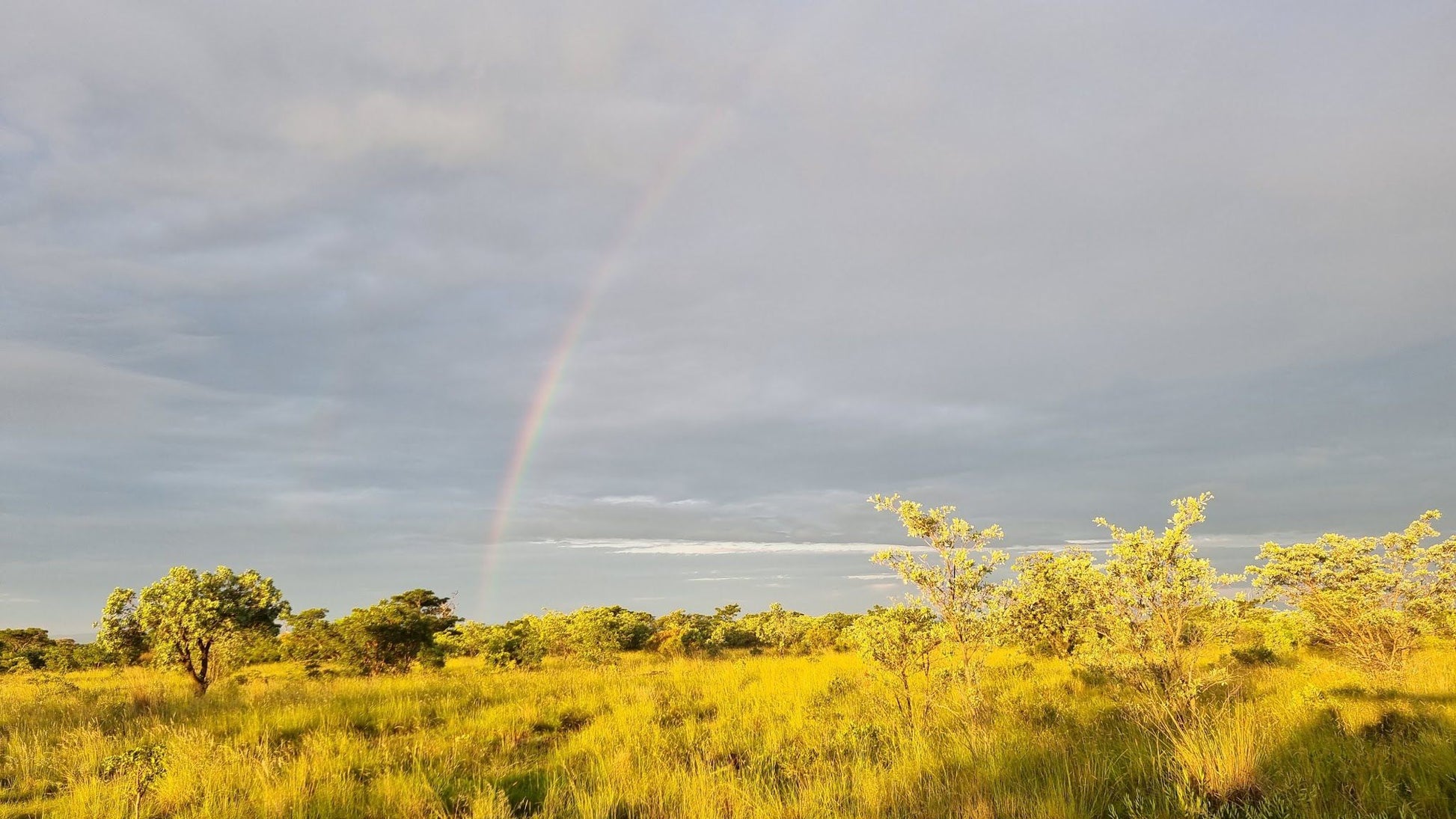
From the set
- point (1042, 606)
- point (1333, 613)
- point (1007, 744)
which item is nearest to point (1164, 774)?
point (1007, 744)

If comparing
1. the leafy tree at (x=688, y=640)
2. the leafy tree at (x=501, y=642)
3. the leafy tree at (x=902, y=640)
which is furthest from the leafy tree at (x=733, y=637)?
the leafy tree at (x=902, y=640)

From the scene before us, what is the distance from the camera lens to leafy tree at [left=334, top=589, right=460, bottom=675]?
26.7 metres

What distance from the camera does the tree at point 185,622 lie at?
1667 centimetres

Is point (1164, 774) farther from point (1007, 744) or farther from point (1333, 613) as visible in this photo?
point (1333, 613)

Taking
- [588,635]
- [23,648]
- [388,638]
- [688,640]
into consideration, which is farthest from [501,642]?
[23,648]

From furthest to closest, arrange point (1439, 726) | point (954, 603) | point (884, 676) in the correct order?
point (884, 676) → point (954, 603) → point (1439, 726)

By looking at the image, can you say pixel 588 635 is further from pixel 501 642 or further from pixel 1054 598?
pixel 1054 598

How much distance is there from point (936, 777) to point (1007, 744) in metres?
2.01

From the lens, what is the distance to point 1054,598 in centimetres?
1289

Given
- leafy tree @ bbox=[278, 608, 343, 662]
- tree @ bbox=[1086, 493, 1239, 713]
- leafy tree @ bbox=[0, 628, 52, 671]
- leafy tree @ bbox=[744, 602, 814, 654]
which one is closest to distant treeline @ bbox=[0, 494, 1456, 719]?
tree @ bbox=[1086, 493, 1239, 713]

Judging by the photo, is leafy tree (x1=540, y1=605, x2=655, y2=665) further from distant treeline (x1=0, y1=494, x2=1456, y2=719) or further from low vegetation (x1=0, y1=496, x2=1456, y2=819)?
distant treeline (x1=0, y1=494, x2=1456, y2=719)

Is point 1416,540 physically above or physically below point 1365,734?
above

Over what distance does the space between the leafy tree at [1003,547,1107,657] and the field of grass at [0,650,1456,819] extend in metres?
1.31

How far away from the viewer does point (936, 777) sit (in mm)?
6332
